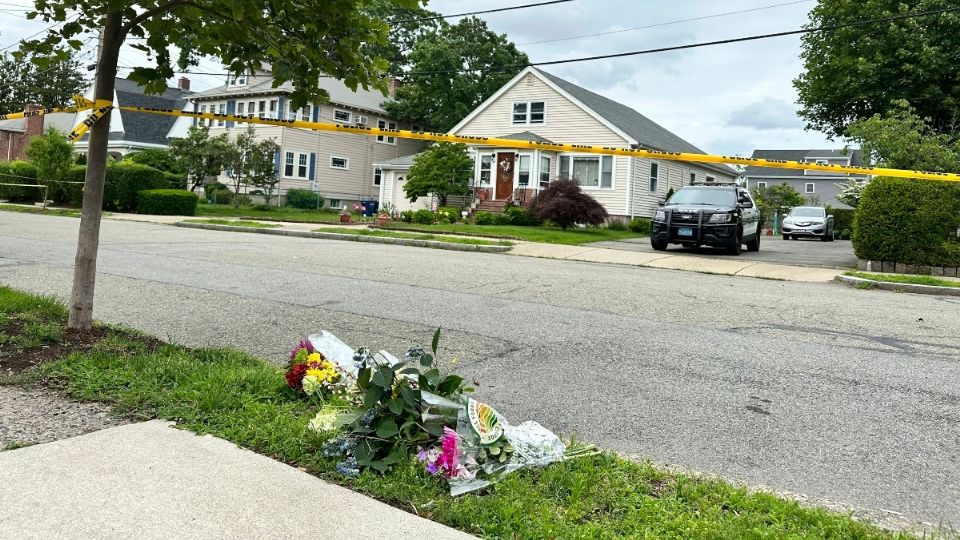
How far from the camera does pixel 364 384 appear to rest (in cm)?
371

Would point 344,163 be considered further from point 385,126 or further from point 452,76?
point 452,76

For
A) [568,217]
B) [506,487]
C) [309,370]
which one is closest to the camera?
[506,487]

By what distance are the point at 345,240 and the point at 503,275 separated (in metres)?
9.25

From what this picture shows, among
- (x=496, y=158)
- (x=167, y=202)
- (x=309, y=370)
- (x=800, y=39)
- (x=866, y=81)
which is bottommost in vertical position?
(x=309, y=370)

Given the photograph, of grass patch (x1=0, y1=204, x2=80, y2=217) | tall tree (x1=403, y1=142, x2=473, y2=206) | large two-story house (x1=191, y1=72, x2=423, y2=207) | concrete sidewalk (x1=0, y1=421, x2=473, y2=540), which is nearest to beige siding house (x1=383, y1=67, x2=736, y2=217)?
tall tree (x1=403, y1=142, x2=473, y2=206)

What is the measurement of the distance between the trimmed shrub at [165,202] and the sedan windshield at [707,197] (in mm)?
19997

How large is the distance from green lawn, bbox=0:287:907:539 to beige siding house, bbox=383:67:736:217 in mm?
27551

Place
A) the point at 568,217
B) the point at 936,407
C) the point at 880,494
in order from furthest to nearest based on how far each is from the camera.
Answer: the point at 568,217
the point at 936,407
the point at 880,494

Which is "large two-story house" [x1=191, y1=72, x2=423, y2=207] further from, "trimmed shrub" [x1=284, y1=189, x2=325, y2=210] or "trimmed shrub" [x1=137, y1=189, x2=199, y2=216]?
"trimmed shrub" [x1=137, y1=189, x2=199, y2=216]

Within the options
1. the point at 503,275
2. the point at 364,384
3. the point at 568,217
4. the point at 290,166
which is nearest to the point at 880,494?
the point at 364,384

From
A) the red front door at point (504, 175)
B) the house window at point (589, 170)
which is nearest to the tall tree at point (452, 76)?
the red front door at point (504, 175)

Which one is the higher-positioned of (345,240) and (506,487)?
(345,240)

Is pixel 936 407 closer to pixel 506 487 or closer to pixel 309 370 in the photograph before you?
pixel 506 487

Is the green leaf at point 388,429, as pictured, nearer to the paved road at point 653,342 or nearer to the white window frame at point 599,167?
the paved road at point 653,342
